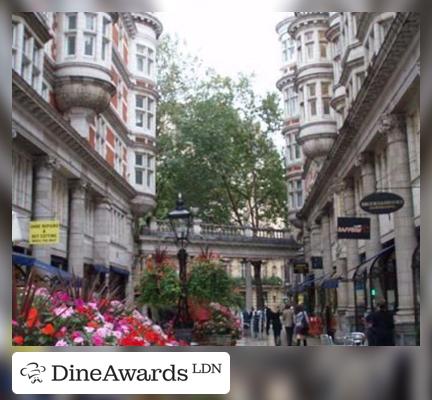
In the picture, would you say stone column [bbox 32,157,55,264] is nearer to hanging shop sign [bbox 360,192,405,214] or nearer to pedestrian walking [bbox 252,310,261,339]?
pedestrian walking [bbox 252,310,261,339]

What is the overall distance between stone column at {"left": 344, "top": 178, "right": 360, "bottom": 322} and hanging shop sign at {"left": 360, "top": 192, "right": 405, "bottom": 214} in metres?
0.12

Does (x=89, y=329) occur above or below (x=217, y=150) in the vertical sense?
below

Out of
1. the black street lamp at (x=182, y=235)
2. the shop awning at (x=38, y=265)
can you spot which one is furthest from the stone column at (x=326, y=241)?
the shop awning at (x=38, y=265)

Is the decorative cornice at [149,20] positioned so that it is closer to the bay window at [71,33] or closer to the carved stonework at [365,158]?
the bay window at [71,33]

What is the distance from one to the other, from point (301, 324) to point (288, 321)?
6.7 inches

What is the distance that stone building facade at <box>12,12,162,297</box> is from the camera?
16.7 feet

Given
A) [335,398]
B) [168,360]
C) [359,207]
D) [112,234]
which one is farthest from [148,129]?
[335,398]

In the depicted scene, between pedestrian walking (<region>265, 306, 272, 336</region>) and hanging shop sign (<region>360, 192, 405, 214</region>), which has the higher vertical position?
hanging shop sign (<region>360, 192, 405, 214</region>)

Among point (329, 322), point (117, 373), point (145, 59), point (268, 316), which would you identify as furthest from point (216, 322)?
point (145, 59)

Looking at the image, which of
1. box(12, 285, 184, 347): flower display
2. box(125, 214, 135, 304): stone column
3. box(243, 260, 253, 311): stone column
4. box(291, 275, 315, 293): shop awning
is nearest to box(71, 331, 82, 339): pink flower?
box(12, 285, 184, 347): flower display

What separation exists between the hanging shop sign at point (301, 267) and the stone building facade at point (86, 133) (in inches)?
56.0

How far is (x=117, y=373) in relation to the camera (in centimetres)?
396

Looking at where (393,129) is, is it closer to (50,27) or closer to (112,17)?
(112,17)

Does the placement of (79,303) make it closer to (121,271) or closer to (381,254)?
(121,271)
